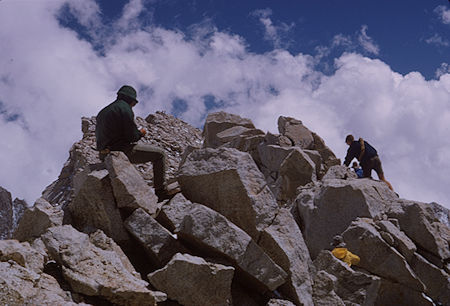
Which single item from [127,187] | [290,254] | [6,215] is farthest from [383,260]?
[6,215]

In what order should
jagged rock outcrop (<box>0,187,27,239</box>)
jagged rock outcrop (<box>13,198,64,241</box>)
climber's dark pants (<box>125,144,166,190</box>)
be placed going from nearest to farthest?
jagged rock outcrop (<box>13,198,64,241</box>), climber's dark pants (<box>125,144,166,190</box>), jagged rock outcrop (<box>0,187,27,239</box>)

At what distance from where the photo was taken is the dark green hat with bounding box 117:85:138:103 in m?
9.59

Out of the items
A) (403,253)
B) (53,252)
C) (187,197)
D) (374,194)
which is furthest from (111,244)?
(374,194)

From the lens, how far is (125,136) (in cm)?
923

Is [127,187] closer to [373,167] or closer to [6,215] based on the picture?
[6,215]

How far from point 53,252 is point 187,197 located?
3.05 metres

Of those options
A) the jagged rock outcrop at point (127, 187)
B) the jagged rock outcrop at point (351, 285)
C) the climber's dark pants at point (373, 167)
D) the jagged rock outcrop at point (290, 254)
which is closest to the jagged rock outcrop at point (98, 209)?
the jagged rock outcrop at point (127, 187)

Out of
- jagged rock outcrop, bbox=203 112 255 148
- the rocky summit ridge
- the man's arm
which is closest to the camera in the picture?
the rocky summit ridge

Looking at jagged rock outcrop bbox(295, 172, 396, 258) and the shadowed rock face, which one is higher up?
jagged rock outcrop bbox(295, 172, 396, 258)

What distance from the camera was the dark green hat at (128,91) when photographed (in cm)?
959

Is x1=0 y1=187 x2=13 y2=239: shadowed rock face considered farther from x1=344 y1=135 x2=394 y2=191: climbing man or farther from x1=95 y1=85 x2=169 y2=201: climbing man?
x1=344 y1=135 x2=394 y2=191: climbing man

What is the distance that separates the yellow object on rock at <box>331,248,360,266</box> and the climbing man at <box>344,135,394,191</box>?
741 cm

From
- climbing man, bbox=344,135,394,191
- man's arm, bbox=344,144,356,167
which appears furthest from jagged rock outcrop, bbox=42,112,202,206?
climbing man, bbox=344,135,394,191

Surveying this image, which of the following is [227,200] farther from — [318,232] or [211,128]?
[211,128]
